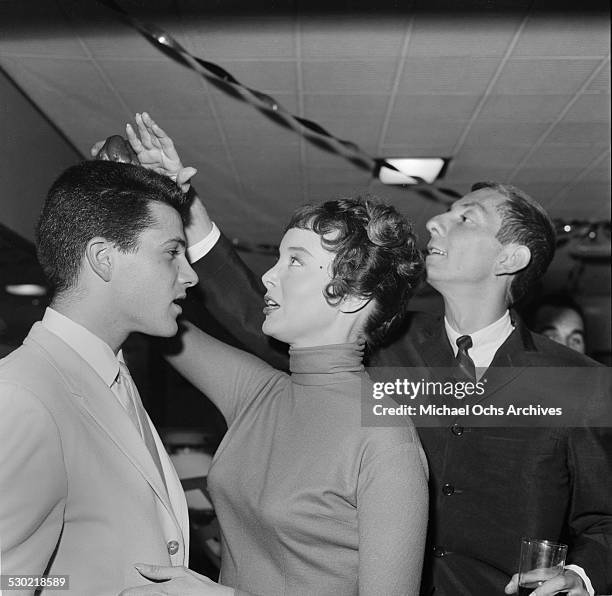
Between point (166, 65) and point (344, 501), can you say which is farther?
point (166, 65)

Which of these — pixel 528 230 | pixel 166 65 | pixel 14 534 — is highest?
pixel 166 65

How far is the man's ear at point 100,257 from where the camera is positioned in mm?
1213

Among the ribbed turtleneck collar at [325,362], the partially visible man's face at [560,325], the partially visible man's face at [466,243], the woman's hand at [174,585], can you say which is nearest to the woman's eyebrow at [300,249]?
the ribbed turtleneck collar at [325,362]

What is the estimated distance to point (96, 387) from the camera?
1.18 metres

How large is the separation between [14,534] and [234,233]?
163 inches

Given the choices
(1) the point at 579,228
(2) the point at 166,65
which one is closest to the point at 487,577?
(2) the point at 166,65

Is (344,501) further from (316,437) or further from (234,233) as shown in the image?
(234,233)

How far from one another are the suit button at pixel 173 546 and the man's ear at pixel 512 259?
2.88 ft

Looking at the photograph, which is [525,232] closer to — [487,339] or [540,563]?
[487,339]

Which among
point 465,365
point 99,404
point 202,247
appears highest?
point 202,247

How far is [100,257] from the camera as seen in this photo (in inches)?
47.9

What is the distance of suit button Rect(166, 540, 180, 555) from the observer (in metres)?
1.20

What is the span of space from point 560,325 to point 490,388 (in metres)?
1.26

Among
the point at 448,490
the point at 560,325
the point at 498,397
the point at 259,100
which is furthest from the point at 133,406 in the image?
the point at 259,100
